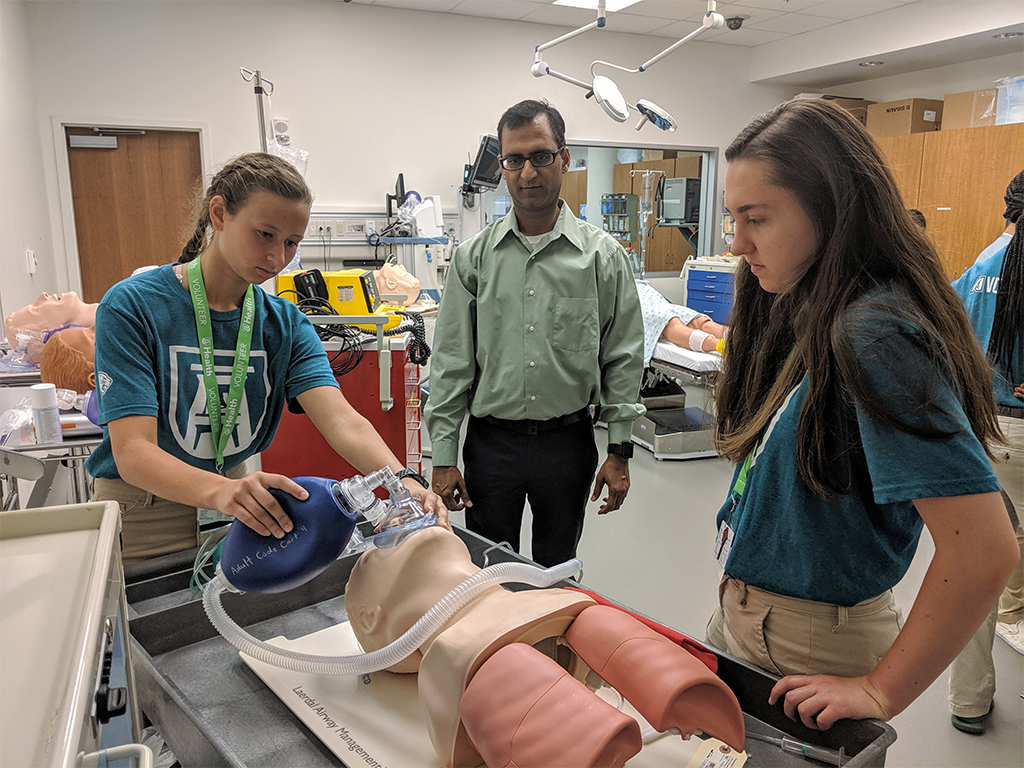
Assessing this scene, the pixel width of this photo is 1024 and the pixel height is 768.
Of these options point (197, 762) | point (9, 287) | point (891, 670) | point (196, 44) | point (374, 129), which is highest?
point (196, 44)

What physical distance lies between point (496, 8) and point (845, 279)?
5.50 meters

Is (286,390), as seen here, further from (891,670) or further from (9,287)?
(9,287)

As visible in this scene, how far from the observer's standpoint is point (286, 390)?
1.44 meters

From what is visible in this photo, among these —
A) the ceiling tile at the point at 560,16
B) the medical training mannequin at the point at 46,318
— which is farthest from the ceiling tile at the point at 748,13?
the medical training mannequin at the point at 46,318

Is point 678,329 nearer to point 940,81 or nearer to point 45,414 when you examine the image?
point 45,414

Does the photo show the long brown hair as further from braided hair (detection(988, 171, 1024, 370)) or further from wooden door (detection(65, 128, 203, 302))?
wooden door (detection(65, 128, 203, 302))

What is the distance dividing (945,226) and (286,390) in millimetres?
5892

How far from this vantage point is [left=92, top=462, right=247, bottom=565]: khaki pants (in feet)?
4.40

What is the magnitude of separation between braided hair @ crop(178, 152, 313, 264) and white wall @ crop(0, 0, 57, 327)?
2250 mm

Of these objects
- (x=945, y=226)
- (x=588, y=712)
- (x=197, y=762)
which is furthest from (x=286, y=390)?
(x=945, y=226)

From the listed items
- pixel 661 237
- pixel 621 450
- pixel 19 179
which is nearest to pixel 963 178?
pixel 661 237

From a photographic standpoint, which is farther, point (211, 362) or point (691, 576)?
point (691, 576)

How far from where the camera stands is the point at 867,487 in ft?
2.87

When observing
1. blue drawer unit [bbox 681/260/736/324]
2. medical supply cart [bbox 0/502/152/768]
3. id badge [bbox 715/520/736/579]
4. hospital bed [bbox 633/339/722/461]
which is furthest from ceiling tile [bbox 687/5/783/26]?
medical supply cart [bbox 0/502/152/768]
